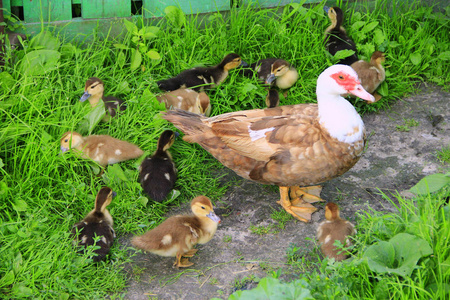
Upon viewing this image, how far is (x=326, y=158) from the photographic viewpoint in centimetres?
407

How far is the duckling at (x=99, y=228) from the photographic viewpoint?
3896mm

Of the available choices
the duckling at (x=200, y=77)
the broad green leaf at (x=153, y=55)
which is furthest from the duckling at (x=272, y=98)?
the broad green leaf at (x=153, y=55)

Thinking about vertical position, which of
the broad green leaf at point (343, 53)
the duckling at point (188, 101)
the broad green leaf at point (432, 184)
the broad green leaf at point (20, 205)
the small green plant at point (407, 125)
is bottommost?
the broad green leaf at point (20, 205)

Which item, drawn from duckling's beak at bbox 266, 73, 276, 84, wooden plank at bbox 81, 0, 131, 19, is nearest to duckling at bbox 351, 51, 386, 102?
duckling's beak at bbox 266, 73, 276, 84

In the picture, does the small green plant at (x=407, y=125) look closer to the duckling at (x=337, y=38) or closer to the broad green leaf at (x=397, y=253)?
the duckling at (x=337, y=38)

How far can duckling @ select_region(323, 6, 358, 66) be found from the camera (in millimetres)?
5594

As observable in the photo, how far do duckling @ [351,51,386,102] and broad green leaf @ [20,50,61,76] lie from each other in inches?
111

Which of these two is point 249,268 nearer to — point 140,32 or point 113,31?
point 140,32

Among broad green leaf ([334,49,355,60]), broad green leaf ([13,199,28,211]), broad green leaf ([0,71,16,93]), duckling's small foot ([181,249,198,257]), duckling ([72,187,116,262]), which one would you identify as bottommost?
duckling's small foot ([181,249,198,257])

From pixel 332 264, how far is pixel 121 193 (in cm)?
195

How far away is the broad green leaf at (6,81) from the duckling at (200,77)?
1.28 meters

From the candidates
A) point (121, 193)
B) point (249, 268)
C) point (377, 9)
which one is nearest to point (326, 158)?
point (249, 268)

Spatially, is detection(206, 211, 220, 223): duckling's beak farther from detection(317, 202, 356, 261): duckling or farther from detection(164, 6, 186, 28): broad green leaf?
detection(164, 6, 186, 28): broad green leaf

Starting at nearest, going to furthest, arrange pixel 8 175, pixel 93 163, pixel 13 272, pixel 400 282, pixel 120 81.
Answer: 1. pixel 400 282
2. pixel 13 272
3. pixel 8 175
4. pixel 93 163
5. pixel 120 81
